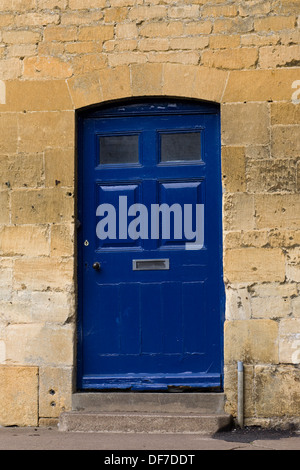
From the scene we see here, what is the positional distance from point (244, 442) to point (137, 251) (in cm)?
172

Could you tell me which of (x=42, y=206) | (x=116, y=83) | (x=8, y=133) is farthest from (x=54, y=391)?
(x=116, y=83)

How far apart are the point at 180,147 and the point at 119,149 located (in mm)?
511

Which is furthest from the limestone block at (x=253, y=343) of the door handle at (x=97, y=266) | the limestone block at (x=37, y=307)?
the limestone block at (x=37, y=307)

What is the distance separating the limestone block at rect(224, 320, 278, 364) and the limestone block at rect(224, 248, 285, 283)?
1.13ft

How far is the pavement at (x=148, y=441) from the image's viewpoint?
4648mm

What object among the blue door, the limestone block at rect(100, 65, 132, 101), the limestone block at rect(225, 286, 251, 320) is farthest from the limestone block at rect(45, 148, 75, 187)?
the limestone block at rect(225, 286, 251, 320)

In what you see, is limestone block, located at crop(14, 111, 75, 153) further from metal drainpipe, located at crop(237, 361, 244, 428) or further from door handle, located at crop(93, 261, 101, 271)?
metal drainpipe, located at crop(237, 361, 244, 428)

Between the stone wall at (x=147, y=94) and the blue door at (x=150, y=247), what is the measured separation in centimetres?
18

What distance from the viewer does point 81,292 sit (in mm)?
5598

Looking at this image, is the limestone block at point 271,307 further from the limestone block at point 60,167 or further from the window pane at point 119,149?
the limestone block at point 60,167

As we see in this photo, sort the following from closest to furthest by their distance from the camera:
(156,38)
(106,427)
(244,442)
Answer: (244,442), (106,427), (156,38)

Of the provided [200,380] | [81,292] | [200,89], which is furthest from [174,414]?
[200,89]

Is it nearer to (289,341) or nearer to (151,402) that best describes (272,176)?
(289,341)

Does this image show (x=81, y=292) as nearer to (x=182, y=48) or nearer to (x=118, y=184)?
(x=118, y=184)
